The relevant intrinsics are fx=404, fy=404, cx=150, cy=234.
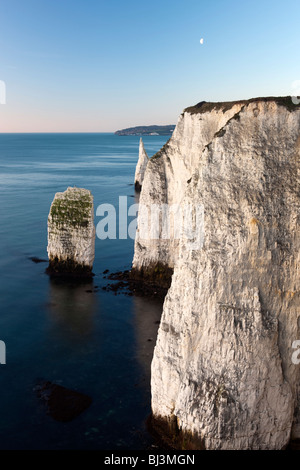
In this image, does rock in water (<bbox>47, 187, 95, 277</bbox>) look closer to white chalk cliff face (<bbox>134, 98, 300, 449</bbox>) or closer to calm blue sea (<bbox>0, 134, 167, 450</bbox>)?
calm blue sea (<bbox>0, 134, 167, 450</bbox>)

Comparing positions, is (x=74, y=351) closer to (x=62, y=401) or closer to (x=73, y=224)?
(x=62, y=401)

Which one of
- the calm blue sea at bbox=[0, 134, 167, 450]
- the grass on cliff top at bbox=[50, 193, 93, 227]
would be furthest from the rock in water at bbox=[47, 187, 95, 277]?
the calm blue sea at bbox=[0, 134, 167, 450]

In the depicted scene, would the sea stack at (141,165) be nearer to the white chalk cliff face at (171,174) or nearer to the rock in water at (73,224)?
the rock in water at (73,224)

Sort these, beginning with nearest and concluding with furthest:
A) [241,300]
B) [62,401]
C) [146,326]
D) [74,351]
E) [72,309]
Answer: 1. [241,300]
2. [62,401]
3. [74,351]
4. [146,326]
5. [72,309]

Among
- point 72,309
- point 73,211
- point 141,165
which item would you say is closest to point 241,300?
point 72,309

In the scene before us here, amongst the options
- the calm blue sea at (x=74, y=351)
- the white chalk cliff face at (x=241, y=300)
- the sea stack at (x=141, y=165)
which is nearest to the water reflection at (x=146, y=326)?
the calm blue sea at (x=74, y=351)
